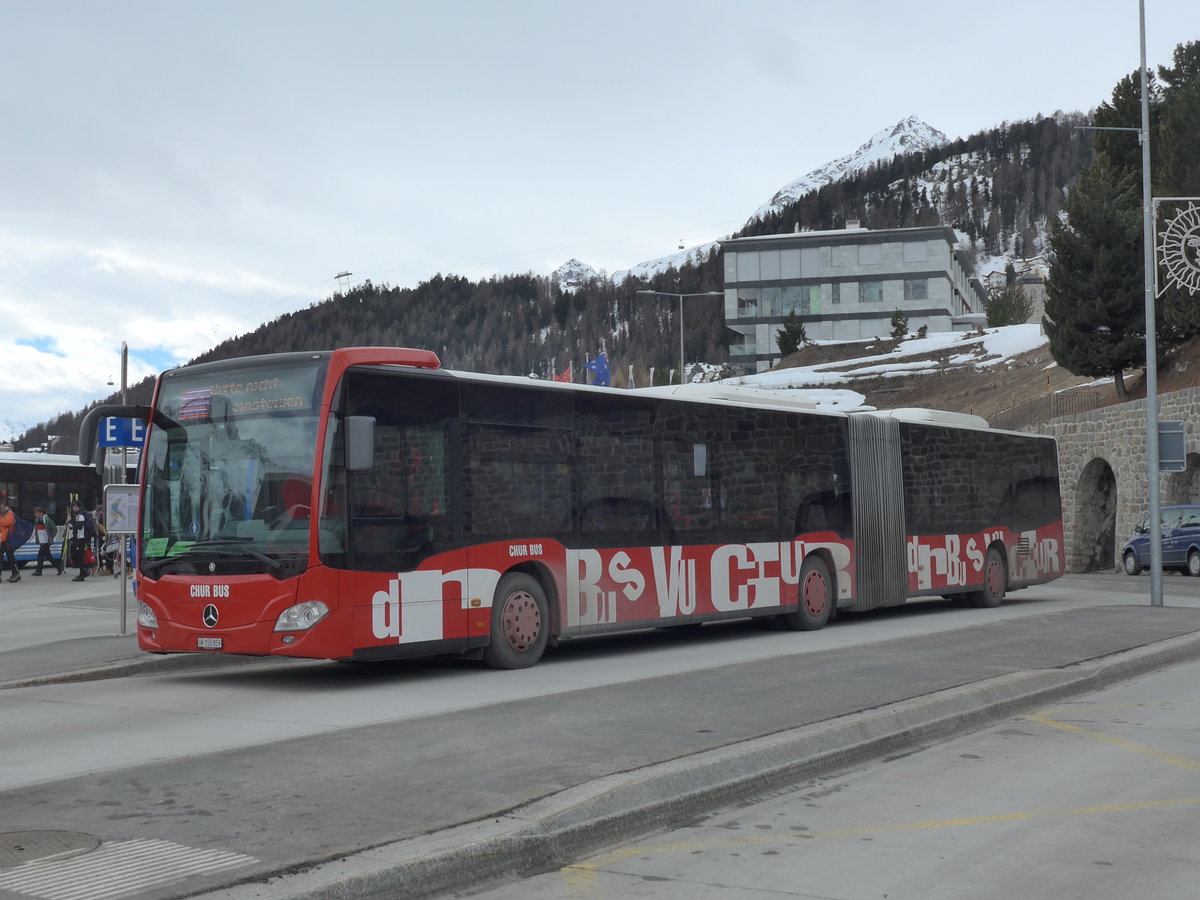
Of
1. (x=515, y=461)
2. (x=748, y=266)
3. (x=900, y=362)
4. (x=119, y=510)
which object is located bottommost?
(x=119, y=510)

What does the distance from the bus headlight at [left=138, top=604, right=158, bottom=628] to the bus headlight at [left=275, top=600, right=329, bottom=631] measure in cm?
157

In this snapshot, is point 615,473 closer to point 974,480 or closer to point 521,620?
point 521,620

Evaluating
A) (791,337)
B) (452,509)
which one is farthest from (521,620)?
(791,337)

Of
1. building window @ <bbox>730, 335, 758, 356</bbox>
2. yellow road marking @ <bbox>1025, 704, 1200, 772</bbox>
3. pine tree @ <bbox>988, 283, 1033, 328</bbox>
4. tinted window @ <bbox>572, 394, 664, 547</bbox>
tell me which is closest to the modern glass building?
building window @ <bbox>730, 335, 758, 356</bbox>

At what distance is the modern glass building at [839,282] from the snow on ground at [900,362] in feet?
77.0

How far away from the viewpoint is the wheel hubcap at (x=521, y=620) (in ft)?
44.1

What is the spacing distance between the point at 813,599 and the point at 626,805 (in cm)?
1220

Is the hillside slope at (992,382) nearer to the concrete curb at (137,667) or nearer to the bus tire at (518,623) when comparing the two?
the bus tire at (518,623)

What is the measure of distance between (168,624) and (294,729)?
3345 mm

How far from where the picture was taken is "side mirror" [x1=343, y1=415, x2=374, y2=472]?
11680 mm

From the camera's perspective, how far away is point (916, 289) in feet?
406

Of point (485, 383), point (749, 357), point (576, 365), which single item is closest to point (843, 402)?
point (749, 357)

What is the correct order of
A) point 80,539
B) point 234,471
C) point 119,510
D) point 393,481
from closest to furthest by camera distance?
1. point 234,471
2. point 393,481
3. point 119,510
4. point 80,539

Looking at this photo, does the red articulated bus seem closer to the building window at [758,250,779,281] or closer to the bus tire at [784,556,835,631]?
the bus tire at [784,556,835,631]
